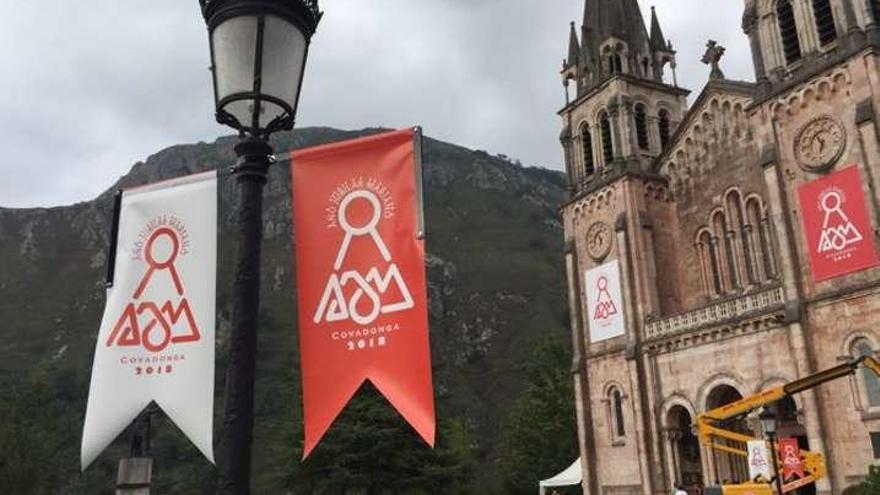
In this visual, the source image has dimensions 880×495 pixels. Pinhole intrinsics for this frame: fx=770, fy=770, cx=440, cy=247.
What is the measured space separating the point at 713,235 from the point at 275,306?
311 feet

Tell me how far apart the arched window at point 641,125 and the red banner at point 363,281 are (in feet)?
106

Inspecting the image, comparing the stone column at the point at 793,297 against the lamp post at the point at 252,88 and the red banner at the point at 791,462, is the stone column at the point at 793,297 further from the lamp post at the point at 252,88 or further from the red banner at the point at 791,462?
the lamp post at the point at 252,88

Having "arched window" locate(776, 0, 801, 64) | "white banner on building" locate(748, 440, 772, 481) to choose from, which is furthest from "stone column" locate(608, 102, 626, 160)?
"white banner on building" locate(748, 440, 772, 481)

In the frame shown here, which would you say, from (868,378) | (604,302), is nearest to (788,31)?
(868,378)

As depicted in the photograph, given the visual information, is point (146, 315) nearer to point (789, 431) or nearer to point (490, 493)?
point (789, 431)

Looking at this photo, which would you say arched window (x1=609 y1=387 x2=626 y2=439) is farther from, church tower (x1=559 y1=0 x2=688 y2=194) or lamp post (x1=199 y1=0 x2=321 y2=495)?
lamp post (x1=199 y1=0 x2=321 y2=495)

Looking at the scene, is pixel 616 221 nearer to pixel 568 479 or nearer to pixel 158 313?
pixel 568 479

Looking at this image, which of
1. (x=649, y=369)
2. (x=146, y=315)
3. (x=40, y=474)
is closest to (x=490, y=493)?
(x=649, y=369)

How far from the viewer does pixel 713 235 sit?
32.0 metres

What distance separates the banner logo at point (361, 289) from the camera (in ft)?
15.9

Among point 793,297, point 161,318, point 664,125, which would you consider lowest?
point 161,318

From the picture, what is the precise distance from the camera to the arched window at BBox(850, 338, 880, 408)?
22875mm

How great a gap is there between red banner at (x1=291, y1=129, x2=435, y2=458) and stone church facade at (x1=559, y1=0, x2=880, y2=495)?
22.4m

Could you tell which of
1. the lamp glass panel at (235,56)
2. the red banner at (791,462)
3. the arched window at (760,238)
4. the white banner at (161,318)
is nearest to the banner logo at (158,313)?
the white banner at (161,318)
